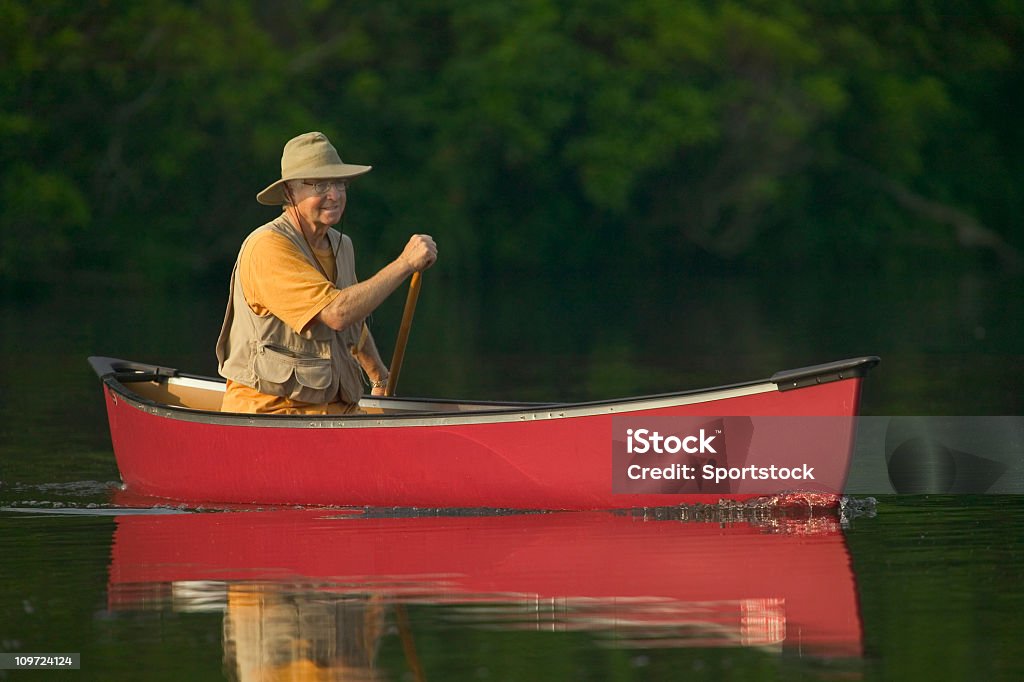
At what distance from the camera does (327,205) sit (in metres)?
9.88

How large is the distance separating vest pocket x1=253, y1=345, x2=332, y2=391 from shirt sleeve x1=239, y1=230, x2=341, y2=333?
0.23 m

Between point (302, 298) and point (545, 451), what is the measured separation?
1272 millimetres

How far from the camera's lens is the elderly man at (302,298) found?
9602mm

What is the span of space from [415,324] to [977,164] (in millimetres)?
25475

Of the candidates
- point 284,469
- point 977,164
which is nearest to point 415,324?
point 284,469

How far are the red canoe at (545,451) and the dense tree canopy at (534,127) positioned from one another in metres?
26.8

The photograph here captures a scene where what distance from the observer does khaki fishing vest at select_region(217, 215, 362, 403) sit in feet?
32.5

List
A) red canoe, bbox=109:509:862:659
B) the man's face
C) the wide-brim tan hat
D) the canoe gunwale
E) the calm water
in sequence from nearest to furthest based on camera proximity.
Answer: the calm water
red canoe, bbox=109:509:862:659
the canoe gunwale
the wide-brim tan hat
the man's face

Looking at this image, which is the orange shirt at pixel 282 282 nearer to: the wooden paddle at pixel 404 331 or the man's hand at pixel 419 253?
the man's hand at pixel 419 253

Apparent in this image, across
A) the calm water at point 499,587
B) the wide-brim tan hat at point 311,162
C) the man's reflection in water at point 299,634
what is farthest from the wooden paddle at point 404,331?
the man's reflection in water at point 299,634

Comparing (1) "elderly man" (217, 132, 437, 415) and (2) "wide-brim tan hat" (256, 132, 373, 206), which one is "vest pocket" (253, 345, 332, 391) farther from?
(2) "wide-brim tan hat" (256, 132, 373, 206)

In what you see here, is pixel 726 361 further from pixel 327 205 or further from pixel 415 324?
pixel 327 205

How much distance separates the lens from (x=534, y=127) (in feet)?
146

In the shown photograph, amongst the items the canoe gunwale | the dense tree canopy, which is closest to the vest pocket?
the canoe gunwale
